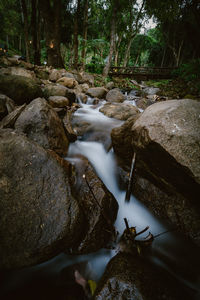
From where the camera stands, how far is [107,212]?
2379mm

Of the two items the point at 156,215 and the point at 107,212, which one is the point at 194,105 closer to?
the point at 156,215

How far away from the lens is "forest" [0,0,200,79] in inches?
448

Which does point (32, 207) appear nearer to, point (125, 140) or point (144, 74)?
point (125, 140)

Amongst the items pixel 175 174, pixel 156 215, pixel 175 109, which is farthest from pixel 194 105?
pixel 156 215

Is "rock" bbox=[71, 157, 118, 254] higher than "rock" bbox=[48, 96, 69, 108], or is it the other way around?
"rock" bbox=[48, 96, 69, 108]

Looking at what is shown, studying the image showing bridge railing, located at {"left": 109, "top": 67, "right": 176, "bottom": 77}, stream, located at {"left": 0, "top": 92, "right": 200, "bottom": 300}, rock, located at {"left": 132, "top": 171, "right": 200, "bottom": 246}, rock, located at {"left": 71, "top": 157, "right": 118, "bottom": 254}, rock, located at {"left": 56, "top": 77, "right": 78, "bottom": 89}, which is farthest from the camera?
bridge railing, located at {"left": 109, "top": 67, "right": 176, "bottom": 77}

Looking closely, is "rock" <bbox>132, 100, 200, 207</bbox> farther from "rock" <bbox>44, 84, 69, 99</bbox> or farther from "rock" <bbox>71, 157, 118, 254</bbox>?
"rock" <bbox>44, 84, 69, 99</bbox>

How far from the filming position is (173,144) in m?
1.88

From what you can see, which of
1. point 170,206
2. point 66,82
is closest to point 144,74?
point 66,82

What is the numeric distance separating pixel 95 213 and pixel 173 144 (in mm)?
1517

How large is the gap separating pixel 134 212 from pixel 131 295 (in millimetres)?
1315

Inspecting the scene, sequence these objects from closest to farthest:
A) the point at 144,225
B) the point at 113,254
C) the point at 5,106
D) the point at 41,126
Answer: the point at 113,254
the point at 144,225
the point at 41,126
the point at 5,106

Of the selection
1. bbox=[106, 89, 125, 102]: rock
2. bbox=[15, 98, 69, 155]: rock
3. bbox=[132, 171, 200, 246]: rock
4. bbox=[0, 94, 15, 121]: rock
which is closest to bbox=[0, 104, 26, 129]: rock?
bbox=[15, 98, 69, 155]: rock

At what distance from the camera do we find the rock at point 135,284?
4.99 feet
